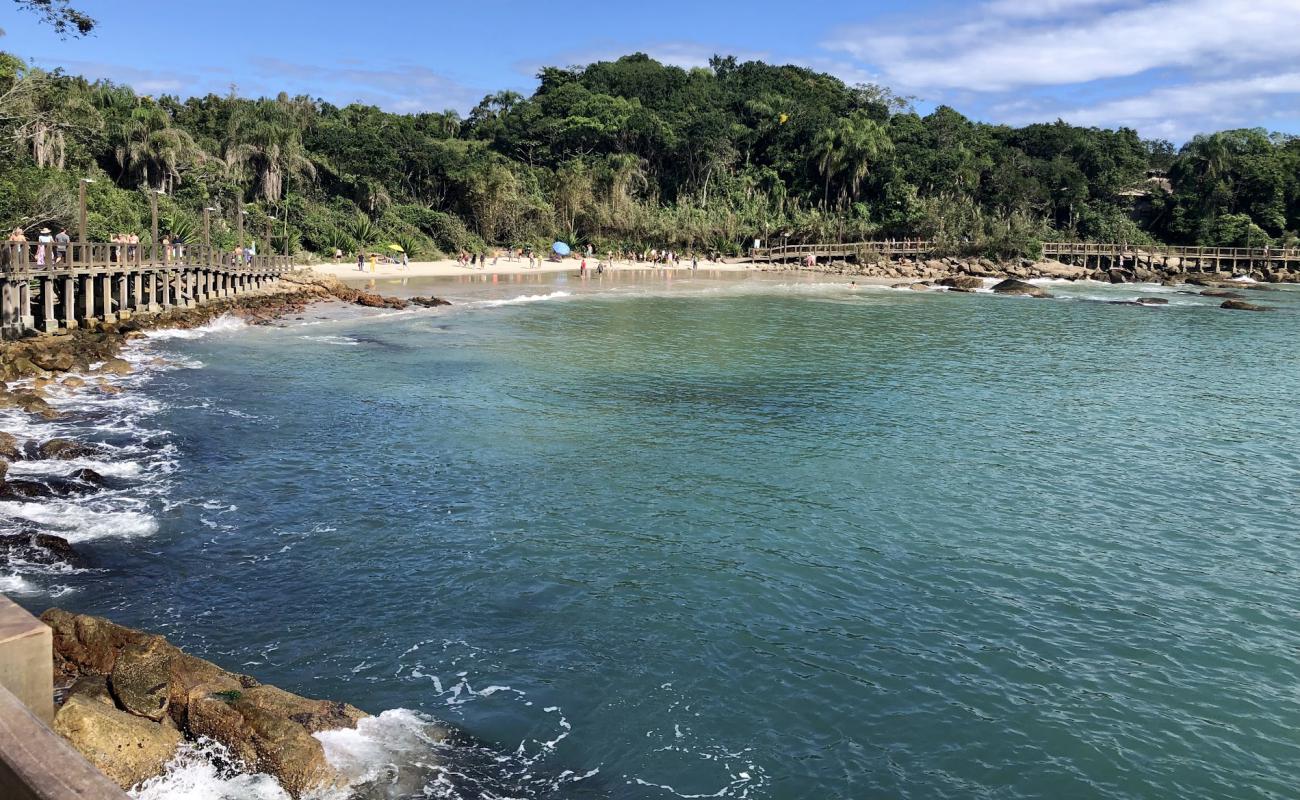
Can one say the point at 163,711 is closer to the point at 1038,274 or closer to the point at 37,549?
A: the point at 37,549

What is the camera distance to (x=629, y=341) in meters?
35.2

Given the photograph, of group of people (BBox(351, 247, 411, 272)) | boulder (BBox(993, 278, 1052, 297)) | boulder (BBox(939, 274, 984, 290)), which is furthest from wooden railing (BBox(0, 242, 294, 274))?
boulder (BBox(993, 278, 1052, 297))

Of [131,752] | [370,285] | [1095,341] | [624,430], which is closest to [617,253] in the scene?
[370,285]

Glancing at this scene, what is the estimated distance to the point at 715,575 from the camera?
41.8 ft

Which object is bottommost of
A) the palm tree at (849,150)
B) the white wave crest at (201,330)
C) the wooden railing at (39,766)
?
the wooden railing at (39,766)

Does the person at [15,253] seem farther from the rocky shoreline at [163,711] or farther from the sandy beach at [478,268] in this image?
the sandy beach at [478,268]

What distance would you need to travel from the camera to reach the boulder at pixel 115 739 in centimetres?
734

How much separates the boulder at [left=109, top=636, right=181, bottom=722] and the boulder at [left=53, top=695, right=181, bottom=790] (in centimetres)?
19

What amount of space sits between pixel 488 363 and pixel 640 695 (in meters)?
20.5

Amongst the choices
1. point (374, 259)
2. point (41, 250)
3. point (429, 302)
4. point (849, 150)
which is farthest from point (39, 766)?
point (849, 150)

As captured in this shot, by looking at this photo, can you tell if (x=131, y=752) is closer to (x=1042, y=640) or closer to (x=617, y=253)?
(x=1042, y=640)

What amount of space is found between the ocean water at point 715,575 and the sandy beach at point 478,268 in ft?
122

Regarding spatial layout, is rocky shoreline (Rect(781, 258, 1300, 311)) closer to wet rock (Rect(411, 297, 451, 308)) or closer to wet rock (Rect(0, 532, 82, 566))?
wet rock (Rect(411, 297, 451, 308))

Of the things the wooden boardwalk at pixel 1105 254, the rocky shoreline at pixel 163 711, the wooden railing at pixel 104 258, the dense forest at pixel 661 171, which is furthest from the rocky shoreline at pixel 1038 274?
the rocky shoreline at pixel 163 711
